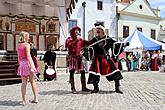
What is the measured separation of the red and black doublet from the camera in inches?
382

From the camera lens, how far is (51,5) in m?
18.3

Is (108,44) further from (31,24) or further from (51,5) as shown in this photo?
(31,24)

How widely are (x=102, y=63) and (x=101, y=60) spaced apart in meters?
0.08

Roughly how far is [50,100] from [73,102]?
707 mm

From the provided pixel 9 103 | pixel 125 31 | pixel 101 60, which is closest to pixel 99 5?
pixel 125 31

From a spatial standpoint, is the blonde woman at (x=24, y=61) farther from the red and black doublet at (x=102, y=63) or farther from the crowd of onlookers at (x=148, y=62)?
the crowd of onlookers at (x=148, y=62)

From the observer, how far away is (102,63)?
970 cm

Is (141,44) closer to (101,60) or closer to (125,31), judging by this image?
(101,60)

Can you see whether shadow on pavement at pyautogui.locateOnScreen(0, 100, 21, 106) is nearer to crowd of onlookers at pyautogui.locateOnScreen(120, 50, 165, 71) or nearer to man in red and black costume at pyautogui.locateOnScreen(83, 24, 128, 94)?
man in red and black costume at pyautogui.locateOnScreen(83, 24, 128, 94)

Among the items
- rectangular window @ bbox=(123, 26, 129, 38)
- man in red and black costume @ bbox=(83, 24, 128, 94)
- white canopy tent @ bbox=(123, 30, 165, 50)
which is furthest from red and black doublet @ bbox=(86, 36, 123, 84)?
rectangular window @ bbox=(123, 26, 129, 38)

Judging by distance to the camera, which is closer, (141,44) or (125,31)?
(141,44)

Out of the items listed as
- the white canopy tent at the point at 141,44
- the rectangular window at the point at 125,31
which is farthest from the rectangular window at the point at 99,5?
the white canopy tent at the point at 141,44

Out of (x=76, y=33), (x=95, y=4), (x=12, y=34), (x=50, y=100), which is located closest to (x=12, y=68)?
(x=12, y=34)

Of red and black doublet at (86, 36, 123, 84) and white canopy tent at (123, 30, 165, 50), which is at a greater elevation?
white canopy tent at (123, 30, 165, 50)
